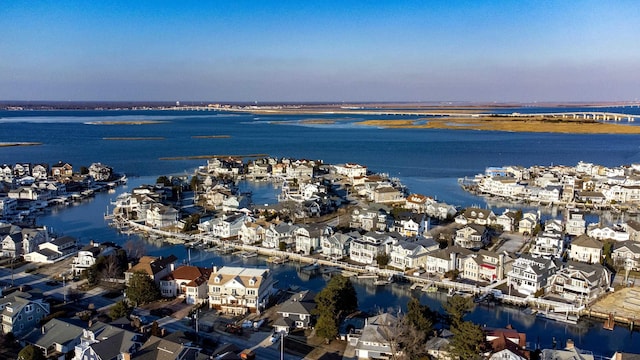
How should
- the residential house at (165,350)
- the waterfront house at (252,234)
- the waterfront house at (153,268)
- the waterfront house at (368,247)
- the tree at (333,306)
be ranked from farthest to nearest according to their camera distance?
the waterfront house at (252,234)
the waterfront house at (368,247)
the waterfront house at (153,268)
the tree at (333,306)
the residential house at (165,350)

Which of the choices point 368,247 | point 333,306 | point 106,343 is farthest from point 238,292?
point 368,247

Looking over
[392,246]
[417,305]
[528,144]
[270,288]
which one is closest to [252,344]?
[270,288]

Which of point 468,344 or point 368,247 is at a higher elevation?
point 468,344

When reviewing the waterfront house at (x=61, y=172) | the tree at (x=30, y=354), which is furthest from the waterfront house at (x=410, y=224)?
the waterfront house at (x=61, y=172)

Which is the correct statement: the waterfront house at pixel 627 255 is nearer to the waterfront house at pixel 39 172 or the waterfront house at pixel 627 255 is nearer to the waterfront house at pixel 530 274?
the waterfront house at pixel 530 274

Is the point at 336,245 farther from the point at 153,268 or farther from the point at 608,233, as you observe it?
the point at 608,233

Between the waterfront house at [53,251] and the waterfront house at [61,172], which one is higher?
the waterfront house at [61,172]
